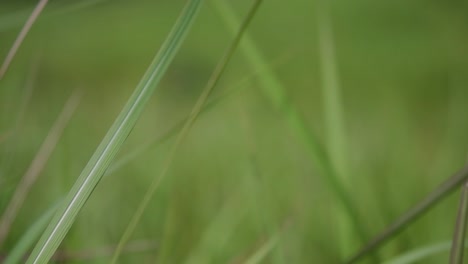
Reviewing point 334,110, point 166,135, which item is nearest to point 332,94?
point 334,110

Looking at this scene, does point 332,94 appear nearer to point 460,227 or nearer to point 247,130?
point 247,130

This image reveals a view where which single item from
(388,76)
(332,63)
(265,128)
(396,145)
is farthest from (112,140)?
(388,76)

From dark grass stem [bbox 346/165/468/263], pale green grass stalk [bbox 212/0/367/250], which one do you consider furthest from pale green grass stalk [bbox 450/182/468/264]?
pale green grass stalk [bbox 212/0/367/250]

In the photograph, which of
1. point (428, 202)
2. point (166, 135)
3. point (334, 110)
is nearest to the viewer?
point (428, 202)

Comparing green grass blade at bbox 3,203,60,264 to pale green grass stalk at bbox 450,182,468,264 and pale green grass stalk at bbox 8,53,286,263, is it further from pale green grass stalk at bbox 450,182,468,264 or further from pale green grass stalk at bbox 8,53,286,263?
pale green grass stalk at bbox 450,182,468,264

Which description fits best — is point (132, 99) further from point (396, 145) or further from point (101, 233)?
point (396, 145)

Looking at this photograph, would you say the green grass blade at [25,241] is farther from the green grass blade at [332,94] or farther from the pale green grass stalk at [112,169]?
the green grass blade at [332,94]
